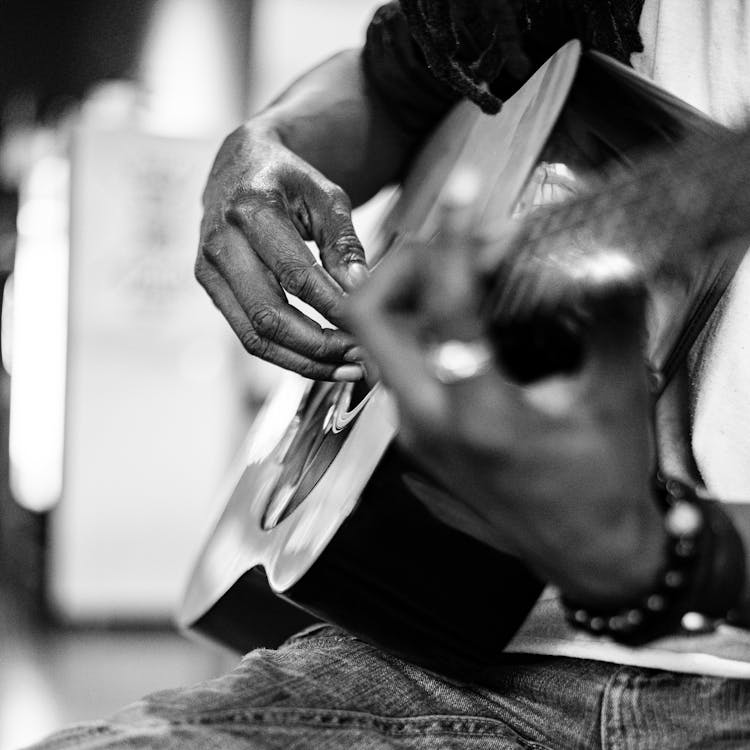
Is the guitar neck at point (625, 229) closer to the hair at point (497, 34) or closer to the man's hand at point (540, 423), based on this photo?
the man's hand at point (540, 423)

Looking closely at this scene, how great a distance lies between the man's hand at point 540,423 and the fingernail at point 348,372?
1.10ft

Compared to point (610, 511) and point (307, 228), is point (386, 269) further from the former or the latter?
point (307, 228)

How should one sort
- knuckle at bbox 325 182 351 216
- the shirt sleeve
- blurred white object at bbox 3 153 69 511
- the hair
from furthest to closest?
1. blurred white object at bbox 3 153 69 511
2. the shirt sleeve
3. knuckle at bbox 325 182 351 216
4. the hair

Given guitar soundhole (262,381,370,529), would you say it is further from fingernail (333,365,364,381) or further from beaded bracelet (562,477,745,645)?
beaded bracelet (562,477,745,645)

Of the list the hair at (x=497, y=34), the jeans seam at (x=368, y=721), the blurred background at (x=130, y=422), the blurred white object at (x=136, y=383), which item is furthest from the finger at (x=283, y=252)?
the blurred white object at (x=136, y=383)

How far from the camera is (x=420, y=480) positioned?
65 cm

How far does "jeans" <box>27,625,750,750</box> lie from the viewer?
637 mm

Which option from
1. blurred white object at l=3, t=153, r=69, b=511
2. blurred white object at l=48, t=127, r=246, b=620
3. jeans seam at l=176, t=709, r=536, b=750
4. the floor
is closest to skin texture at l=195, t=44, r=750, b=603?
jeans seam at l=176, t=709, r=536, b=750

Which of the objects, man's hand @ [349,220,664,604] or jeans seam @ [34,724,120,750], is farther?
jeans seam @ [34,724,120,750]

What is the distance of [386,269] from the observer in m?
0.47

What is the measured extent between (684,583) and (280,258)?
0.44 meters

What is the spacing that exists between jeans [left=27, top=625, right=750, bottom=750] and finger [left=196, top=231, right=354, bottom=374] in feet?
0.72

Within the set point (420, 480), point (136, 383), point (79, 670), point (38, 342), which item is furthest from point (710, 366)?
point (38, 342)

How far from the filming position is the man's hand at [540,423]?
1.45ft
